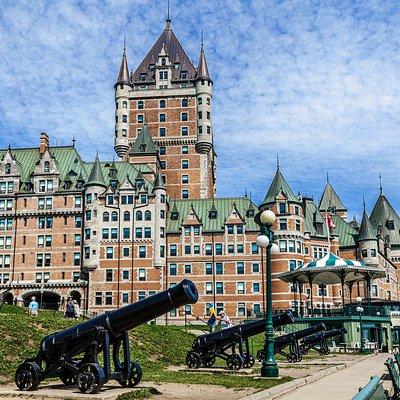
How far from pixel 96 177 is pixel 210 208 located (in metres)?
15.8

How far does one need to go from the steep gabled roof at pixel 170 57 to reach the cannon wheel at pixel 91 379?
272 ft

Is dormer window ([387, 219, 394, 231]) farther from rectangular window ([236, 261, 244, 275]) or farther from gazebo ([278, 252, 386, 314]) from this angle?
gazebo ([278, 252, 386, 314])

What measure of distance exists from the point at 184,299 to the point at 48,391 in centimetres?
428

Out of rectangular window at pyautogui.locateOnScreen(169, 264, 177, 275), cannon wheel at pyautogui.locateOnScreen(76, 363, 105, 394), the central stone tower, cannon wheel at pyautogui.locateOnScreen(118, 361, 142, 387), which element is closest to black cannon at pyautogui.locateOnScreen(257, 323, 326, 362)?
cannon wheel at pyautogui.locateOnScreen(118, 361, 142, 387)

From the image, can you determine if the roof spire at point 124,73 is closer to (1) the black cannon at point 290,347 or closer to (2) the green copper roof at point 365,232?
(2) the green copper roof at point 365,232

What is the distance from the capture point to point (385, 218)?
10044cm

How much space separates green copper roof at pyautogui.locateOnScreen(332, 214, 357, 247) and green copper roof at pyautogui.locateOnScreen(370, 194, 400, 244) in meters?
15.3

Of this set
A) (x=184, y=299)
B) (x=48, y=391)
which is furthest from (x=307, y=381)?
(x=48, y=391)

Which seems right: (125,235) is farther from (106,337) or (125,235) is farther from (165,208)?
(106,337)

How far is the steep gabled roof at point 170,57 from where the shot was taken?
3735 inches

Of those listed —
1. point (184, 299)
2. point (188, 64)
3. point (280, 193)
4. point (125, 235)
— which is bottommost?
point (184, 299)

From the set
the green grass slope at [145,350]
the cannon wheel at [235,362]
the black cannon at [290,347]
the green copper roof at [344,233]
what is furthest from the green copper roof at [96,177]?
the cannon wheel at [235,362]

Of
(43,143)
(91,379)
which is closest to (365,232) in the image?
(43,143)

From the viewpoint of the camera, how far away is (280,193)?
242ft
